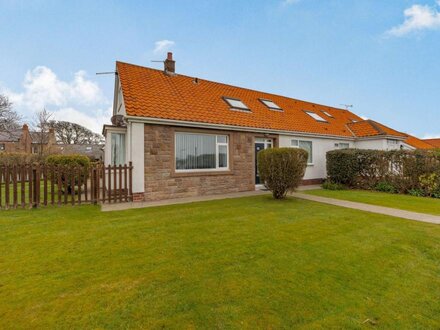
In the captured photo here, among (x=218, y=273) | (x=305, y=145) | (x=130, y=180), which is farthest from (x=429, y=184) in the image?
(x=130, y=180)

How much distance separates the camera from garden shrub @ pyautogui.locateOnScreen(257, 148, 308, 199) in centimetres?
868

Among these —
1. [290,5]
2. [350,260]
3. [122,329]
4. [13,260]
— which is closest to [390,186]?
[350,260]

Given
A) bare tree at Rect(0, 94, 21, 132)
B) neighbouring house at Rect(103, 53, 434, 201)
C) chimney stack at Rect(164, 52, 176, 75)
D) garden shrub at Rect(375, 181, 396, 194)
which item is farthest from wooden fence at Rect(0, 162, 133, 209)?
bare tree at Rect(0, 94, 21, 132)

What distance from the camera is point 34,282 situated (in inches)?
123

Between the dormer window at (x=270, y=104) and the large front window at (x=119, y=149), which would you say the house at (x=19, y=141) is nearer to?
the large front window at (x=119, y=149)

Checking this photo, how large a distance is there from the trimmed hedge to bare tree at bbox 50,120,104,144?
4988 cm

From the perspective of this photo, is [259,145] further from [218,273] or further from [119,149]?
[218,273]

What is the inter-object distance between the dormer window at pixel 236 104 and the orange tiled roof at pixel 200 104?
1.22 feet

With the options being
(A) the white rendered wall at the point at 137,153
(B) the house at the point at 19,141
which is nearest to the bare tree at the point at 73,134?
(B) the house at the point at 19,141

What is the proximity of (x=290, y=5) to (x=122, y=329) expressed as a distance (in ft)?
51.8

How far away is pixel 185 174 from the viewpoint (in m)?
9.90

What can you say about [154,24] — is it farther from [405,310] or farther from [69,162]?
[405,310]

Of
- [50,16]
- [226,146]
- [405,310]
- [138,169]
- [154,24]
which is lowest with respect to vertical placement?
[405,310]

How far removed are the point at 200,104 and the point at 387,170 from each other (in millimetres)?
9928
